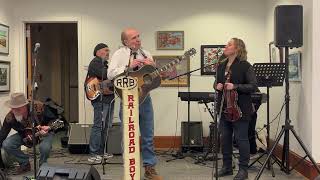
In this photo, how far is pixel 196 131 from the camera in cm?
630

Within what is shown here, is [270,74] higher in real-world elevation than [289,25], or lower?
lower

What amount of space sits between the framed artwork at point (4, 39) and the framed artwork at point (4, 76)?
0.16m

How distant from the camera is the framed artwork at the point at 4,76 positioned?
5926 mm

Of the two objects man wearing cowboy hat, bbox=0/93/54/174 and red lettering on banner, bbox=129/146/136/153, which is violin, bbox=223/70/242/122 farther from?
man wearing cowboy hat, bbox=0/93/54/174

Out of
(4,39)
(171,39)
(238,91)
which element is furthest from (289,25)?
(4,39)

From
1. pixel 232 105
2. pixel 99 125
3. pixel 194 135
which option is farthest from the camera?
pixel 194 135

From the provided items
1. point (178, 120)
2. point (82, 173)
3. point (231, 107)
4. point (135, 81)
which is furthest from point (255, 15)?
point (82, 173)

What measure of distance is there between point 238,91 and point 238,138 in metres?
0.48

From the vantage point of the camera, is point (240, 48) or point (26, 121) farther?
point (26, 121)

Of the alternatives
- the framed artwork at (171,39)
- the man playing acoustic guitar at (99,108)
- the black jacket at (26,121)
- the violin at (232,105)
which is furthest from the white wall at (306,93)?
the black jacket at (26,121)

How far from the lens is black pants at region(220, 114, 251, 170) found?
175 inches

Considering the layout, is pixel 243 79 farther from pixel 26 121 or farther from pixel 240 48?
pixel 26 121

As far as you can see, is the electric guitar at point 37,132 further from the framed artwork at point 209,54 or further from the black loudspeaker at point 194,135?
the framed artwork at point 209,54

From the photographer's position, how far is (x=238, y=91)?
4.39 metres
